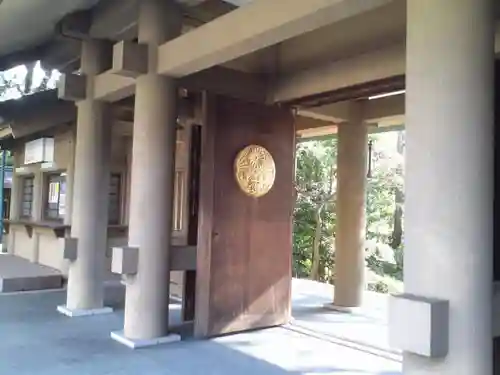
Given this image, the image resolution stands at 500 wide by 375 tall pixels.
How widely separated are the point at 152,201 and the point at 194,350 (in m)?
1.24

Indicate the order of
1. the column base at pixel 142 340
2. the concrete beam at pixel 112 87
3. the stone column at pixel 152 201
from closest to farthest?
the column base at pixel 142 340
the stone column at pixel 152 201
the concrete beam at pixel 112 87

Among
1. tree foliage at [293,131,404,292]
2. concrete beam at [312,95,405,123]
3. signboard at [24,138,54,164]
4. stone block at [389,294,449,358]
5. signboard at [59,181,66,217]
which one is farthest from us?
tree foliage at [293,131,404,292]

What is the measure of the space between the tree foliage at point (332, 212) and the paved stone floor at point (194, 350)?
735 centimetres

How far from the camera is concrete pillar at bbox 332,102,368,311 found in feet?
20.7

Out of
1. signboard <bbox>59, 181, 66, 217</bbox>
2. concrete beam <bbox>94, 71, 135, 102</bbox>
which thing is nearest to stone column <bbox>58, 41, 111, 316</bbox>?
concrete beam <bbox>94, 71, 135, 102</bbox>

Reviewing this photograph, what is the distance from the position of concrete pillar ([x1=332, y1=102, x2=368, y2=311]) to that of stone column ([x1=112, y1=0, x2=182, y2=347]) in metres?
2.50

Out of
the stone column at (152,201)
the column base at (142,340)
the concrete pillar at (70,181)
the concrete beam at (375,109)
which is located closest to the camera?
the column base at (142,340)

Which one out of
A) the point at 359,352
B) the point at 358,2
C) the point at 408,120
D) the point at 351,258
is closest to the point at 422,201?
the point at 408,120

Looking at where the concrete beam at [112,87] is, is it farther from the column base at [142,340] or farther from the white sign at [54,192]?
the white sign at [54,192]

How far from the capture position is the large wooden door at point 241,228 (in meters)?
4.68

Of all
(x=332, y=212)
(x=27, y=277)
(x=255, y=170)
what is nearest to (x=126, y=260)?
(x=255, y=170)

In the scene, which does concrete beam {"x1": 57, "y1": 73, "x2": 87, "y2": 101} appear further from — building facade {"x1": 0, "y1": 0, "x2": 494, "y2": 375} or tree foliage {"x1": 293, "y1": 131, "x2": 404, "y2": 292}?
tree foliage {"x1": 293, "y1": 131, "x2": 404, "y2": 292}

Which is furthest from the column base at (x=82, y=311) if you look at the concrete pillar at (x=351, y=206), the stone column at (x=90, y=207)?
the concrete pillar at (x=351, y=206)

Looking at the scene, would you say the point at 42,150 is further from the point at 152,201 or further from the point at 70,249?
the point at 152,201
